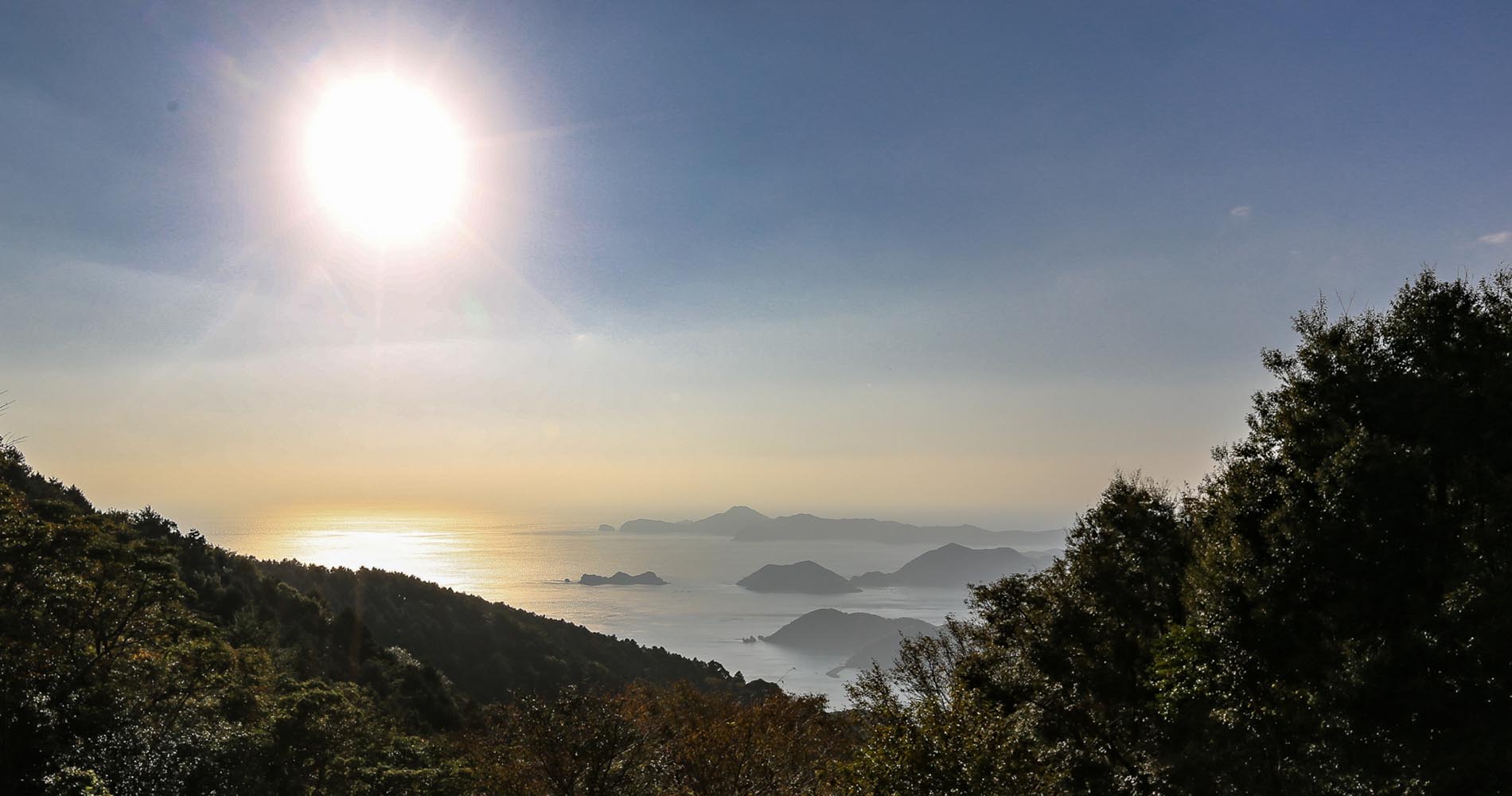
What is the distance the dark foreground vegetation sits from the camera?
40.6 feet

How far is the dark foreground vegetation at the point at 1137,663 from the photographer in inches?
487

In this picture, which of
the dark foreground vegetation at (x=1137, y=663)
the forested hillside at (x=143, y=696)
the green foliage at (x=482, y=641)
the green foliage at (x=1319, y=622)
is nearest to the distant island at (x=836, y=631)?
the green foliage at (x=482, y=641)

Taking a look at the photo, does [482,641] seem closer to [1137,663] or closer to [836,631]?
→ [1137,663]

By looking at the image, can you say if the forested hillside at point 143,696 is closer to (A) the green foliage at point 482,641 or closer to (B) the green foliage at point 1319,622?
(B) the green foliage at point 1319,622

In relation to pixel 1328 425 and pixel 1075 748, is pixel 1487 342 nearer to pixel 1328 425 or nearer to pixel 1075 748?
pixel 1328 425

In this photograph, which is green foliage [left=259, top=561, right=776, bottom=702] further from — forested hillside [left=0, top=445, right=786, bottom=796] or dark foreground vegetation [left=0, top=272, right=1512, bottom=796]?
dark foreground vegetation [left=0, top=272, right=1512, bottom=796]

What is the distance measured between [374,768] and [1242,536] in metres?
24.4

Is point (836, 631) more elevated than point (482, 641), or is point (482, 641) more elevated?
point (482, 641)

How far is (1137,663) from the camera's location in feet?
60.6

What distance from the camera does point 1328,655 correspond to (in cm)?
1355

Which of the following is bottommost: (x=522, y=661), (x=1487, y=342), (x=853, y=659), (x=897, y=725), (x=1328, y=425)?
(x=853, y=659)

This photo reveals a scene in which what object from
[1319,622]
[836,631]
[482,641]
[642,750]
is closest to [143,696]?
[642,750]

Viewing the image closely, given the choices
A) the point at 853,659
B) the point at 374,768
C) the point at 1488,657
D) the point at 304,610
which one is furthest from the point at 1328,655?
the point at 853,659

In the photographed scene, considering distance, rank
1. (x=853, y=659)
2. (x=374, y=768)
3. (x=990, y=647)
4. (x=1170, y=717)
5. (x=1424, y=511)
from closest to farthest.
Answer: (x=1424, y=511) < (x=1170, y=717) < (x=374, y=768) < (x=990, y=647) < (x=853, y=659)
